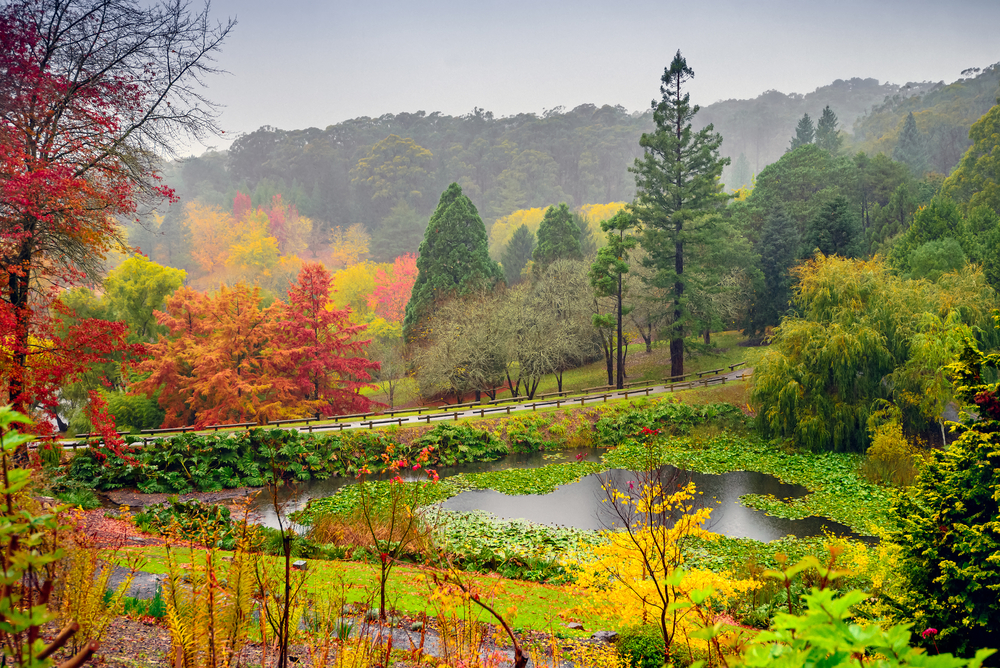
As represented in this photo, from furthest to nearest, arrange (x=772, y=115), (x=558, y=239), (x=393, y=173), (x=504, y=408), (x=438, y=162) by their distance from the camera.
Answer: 1. (x=772, y=115)
2. (x=438, y=162)
3. (x=393, y=173)
4. (x=558, y=239)
5. (x=504, y=408)

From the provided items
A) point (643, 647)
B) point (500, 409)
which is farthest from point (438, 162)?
point (643, 647)

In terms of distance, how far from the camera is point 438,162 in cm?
8650

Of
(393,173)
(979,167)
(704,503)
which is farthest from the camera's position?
(393,173)

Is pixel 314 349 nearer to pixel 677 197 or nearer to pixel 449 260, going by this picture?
pixel 449 260

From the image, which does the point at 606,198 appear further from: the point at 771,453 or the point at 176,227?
the point at 771,453

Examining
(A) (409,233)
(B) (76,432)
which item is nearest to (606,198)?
(A) (409,233)

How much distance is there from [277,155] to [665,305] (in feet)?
250

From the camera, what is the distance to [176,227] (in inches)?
3024

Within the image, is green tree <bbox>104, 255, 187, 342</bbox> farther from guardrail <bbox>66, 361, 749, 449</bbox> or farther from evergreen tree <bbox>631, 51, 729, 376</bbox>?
evergreen tree <bbox>631, 51, 729, 376</bbox>

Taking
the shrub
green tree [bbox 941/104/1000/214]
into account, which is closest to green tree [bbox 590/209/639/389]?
green tree [bbox 941/104/1000/214]

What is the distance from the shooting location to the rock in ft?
27.6

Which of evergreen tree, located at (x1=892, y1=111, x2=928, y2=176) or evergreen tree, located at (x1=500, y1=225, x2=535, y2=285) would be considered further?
evergreen tree, located at (x1=892, y1=111, x2=928, y2=176)

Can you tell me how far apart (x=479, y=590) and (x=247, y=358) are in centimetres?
2234

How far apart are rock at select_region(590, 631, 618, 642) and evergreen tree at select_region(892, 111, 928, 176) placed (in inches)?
2734
